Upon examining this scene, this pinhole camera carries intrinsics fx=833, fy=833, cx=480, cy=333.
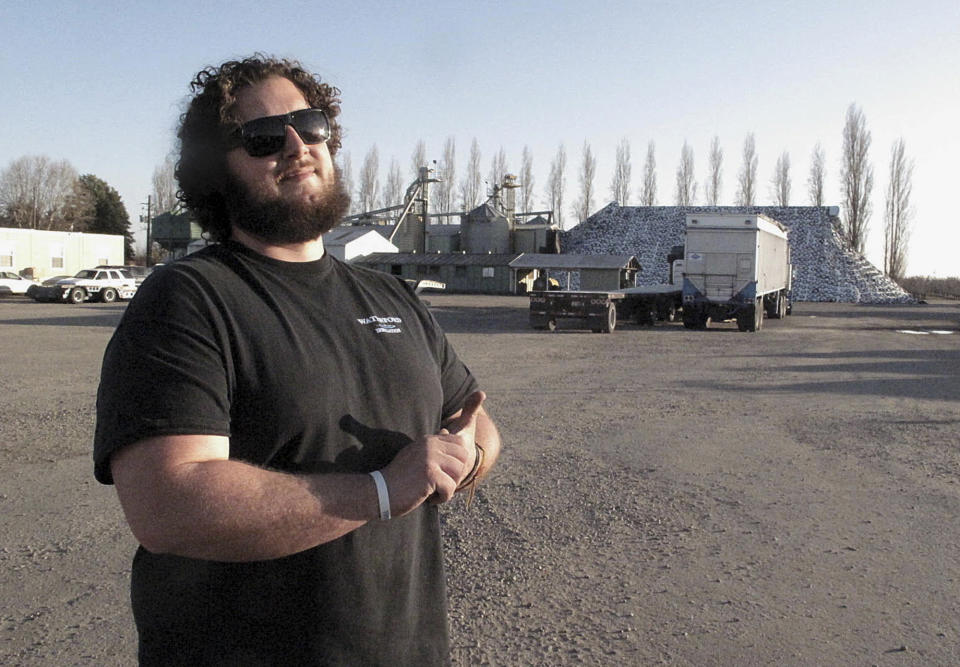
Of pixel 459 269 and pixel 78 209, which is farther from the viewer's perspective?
pixel 78 209

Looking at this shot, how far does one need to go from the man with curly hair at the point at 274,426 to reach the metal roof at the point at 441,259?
5158 cm

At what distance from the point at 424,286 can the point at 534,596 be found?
4354cm

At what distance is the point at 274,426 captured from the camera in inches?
67.0

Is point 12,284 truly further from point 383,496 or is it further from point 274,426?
point 383,496

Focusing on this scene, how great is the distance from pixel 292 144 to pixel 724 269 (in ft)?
83.0

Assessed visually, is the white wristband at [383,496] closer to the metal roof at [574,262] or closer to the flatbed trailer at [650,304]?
the flatbed trailer at [650,304]

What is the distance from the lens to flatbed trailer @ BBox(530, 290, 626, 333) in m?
24.2

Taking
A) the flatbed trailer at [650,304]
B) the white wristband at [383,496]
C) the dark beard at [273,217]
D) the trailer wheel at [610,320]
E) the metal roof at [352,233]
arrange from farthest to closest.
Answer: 1. the metal roof at [352,233]
2. the flatbed trailer at [650,304]
3. the trailer wheel at [610,320]
4. the dark beard at [273,217]
5. the white wristband at [383,496]

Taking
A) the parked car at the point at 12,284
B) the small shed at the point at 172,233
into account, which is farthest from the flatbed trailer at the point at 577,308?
the small shed at the point at 172,233

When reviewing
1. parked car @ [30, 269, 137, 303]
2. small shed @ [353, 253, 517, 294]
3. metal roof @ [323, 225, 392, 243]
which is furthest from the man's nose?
metal roof @ [323, 225, 392, 243]

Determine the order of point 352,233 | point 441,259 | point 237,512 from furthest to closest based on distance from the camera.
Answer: point 352,233 → point 441,259 → point 237,512

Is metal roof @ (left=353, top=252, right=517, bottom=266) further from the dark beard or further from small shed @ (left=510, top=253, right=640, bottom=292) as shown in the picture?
the dark beard

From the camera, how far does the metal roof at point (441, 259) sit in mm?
54562

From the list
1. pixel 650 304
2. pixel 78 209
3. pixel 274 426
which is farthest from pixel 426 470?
pixel 78 209
